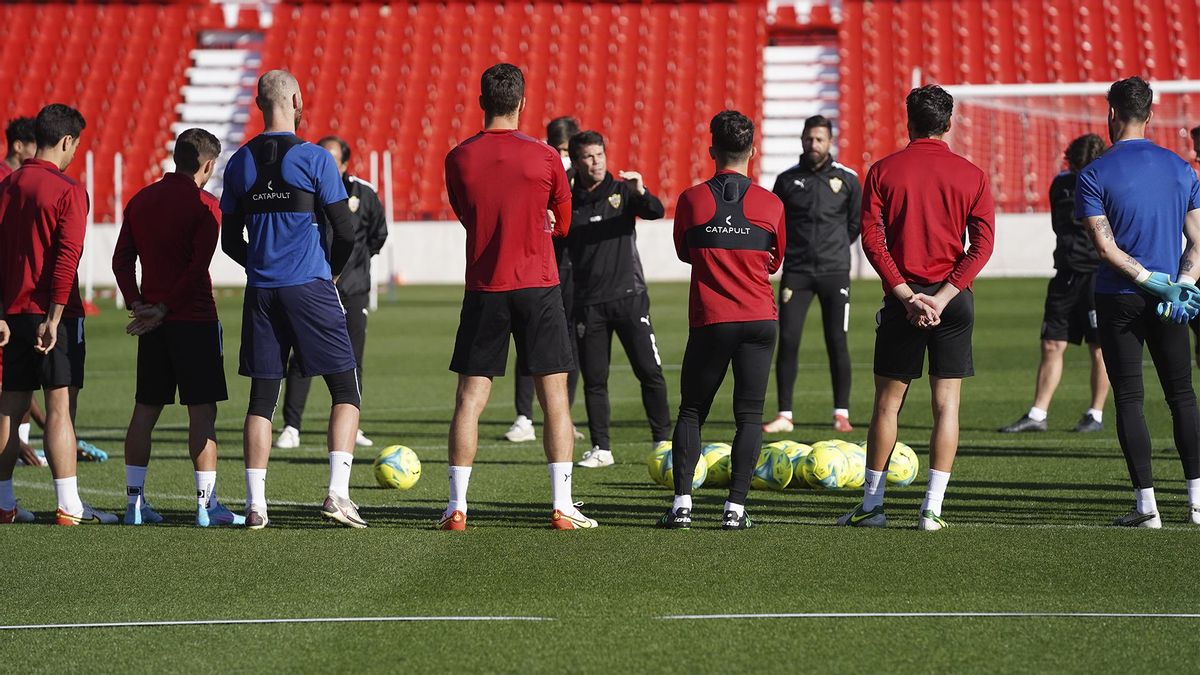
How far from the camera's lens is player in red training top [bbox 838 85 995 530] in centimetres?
668

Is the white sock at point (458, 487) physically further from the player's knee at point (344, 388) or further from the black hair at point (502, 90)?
the black hair at point (502, 90)

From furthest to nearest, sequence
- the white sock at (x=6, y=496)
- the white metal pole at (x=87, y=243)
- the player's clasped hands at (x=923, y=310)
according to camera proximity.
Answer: the white metal pole at (x=87, y=243)
the white sock at (x=6, y=496)
the player's clasped hands at (x=923, y=310)

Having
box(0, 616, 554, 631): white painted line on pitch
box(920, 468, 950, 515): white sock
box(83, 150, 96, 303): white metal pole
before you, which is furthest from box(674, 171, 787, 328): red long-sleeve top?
box(83, 150, 96, 303): white metal pole

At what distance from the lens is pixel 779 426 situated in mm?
10766

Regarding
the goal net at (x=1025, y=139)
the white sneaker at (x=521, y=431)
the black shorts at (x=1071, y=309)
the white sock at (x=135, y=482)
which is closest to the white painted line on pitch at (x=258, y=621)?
the white sock at (x=135, y=482)

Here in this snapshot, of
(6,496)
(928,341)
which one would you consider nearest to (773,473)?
(928,341)

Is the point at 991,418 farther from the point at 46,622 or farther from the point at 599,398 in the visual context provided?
the point at 46,622

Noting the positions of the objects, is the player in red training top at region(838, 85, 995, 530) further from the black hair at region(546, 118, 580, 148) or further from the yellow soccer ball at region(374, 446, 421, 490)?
the black hair at region(546, 118, 580, 148)

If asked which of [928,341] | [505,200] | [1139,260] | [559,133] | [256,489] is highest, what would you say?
[559,133]

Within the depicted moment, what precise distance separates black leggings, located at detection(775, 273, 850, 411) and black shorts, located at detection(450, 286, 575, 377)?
422 cm

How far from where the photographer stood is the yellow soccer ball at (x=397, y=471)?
8406 millimetres

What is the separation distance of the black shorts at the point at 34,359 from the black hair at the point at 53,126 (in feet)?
2.79

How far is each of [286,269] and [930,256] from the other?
2901 millimetres

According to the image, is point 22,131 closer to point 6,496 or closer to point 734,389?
point 6,496
